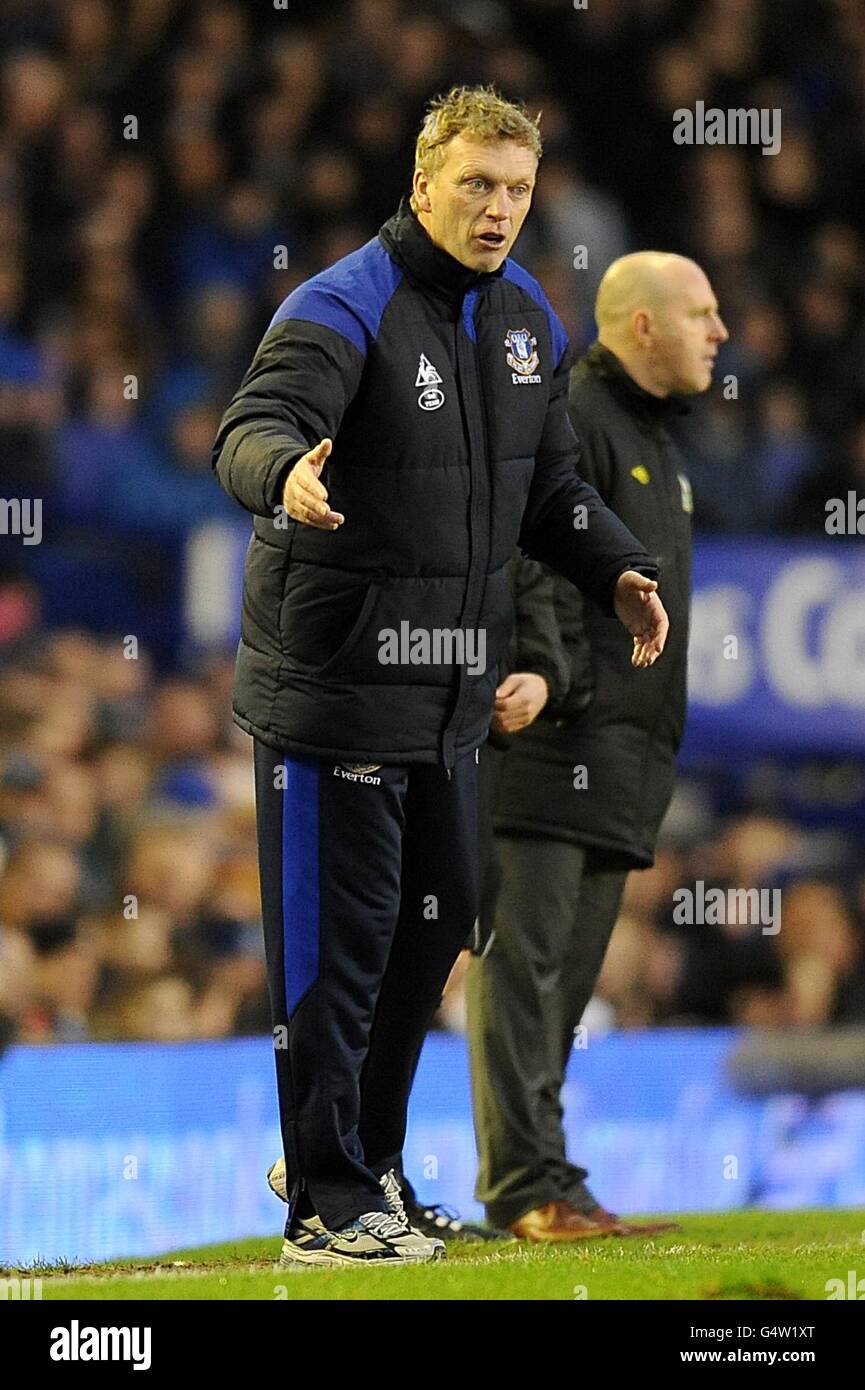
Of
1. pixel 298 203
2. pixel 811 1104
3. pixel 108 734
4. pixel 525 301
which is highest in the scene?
pixel 298 203

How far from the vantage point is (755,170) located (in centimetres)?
1093

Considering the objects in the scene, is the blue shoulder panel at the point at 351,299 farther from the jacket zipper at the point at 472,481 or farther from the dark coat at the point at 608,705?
the dark coat at the point at 608,705

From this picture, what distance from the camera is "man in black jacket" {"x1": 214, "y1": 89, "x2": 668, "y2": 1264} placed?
4.12m

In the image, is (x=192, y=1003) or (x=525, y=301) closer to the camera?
(x=525, y=301)

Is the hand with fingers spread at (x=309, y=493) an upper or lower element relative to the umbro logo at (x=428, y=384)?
lower

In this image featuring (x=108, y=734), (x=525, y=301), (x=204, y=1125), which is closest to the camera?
(x=525, y=301)

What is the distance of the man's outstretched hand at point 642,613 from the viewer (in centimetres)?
435

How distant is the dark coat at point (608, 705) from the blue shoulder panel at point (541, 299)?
33.1 inches

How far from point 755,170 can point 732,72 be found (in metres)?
0.48
